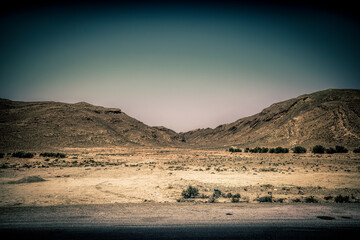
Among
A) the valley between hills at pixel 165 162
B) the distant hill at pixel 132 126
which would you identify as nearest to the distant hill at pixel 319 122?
the distant hill at pixel 132 126

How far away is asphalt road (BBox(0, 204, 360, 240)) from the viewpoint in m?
6.18

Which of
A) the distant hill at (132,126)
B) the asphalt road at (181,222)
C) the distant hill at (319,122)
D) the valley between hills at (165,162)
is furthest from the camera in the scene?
the distant hill at (132,126)

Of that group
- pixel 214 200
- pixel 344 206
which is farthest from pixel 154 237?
pixel 344 206

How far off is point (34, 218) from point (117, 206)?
3015mm

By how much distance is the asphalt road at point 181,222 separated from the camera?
243 inches

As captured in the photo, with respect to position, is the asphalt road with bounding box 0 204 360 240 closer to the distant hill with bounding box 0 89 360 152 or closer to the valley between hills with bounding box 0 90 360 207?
the valley between hills with bounding box 0 90 360 207

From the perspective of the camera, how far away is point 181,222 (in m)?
7.22

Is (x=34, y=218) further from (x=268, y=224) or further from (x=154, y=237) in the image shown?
(x=268, y=224)

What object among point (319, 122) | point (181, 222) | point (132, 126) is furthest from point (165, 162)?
point (132, 126)

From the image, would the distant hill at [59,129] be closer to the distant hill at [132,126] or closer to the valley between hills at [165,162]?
the distant hill at [132,126]

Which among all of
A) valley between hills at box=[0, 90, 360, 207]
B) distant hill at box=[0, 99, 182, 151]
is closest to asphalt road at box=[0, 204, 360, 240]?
valley between hills at box=[0, 90, 360, 207]

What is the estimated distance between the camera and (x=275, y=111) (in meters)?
97.0

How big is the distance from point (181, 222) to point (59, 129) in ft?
243

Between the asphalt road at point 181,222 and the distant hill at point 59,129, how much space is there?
56894 mm
